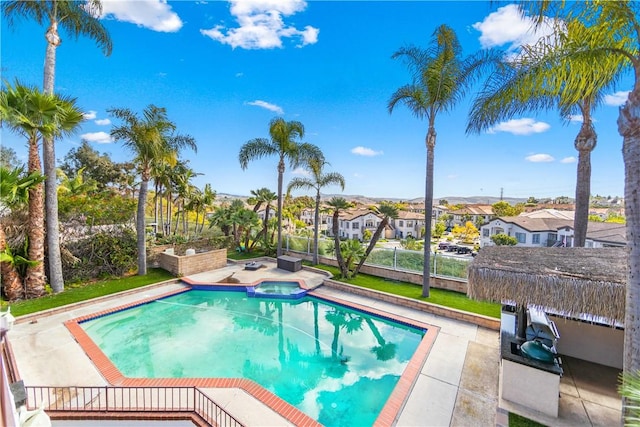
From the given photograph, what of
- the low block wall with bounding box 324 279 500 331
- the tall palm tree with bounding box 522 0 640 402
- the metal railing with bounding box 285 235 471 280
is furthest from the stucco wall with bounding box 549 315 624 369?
the metal railing with bounding box 285 235 471 280

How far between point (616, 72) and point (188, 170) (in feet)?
72.5

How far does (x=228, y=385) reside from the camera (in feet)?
20.1

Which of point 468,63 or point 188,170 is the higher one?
point 468,63

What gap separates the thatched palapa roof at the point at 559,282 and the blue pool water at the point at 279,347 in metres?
3.53

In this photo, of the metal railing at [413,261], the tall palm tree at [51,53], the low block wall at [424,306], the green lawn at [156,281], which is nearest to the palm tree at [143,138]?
the green lawn at [156,281]

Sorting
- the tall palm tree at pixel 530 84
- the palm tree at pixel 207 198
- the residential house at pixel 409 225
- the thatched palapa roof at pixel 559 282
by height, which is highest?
the tall palm tree at pixel 530 84

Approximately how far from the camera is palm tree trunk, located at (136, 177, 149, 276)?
522 inches

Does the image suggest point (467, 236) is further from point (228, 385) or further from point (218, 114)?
point (228, 385)

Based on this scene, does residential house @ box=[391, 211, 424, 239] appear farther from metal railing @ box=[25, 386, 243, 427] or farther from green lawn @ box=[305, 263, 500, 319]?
metal railing @ box=[25, 386, 243, 427]

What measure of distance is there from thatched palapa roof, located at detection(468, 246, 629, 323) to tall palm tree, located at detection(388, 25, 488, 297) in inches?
207

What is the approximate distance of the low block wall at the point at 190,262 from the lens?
14.5 meters

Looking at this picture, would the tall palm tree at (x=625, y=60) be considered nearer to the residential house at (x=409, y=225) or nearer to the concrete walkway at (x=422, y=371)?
the concrete walkway at (x=422, y=371)

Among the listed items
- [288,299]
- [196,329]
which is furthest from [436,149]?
[196,329]

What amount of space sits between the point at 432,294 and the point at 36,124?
651 inches
